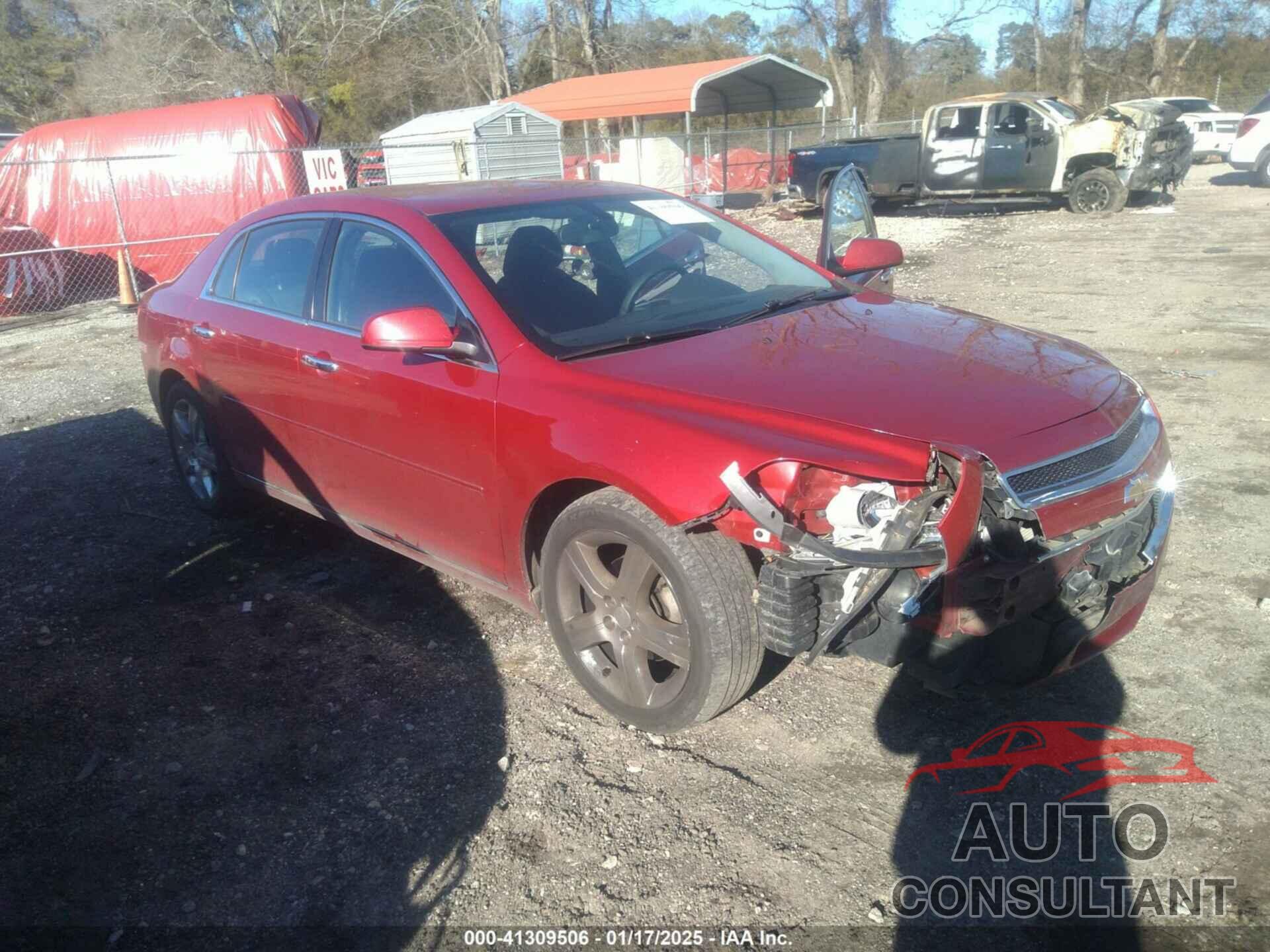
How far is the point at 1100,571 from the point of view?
296cm

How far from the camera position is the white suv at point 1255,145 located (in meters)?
20.4

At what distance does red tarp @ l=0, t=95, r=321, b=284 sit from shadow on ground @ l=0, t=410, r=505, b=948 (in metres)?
10.6

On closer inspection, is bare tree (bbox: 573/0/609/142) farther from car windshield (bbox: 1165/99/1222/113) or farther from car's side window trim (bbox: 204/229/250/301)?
car's side window trim (bbox: 204/229/250/301)

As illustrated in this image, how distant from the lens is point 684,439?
2934mm

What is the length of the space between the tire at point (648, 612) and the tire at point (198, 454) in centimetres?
255

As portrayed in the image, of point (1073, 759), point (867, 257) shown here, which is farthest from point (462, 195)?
point (1073, 759)

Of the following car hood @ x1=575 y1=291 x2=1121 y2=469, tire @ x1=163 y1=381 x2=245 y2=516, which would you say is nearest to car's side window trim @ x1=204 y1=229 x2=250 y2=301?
tire @ x1=163 y1=381 x2=245 y2=516

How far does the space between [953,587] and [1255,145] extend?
22654 mm

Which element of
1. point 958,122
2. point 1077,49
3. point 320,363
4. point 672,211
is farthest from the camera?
point 1077,49

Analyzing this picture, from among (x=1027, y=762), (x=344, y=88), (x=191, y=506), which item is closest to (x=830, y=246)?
(x=1027, y=762)

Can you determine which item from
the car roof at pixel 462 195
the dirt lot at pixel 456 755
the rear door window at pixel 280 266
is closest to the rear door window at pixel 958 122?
the dirt lot at pixel 456 755

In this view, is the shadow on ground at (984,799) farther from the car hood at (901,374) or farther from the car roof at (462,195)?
the car roof at (462,195)

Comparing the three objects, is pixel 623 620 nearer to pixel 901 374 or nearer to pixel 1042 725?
pixel 901 374

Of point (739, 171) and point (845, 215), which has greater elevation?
point (845, 215)
